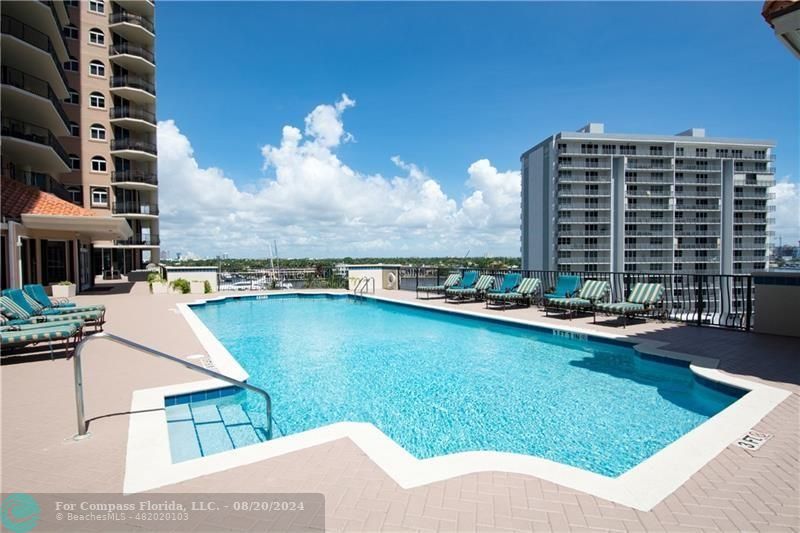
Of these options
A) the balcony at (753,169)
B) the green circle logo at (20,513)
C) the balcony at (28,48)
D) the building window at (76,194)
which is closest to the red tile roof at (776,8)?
the green circle logo at (20,513)

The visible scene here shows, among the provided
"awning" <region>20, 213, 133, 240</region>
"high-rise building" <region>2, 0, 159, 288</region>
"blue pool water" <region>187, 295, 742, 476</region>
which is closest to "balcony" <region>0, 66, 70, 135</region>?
"high-rise building" <region>2, 0, 159, 288</region>

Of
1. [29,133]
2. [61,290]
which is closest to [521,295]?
[61,290]

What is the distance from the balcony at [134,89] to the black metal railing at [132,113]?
747 mm

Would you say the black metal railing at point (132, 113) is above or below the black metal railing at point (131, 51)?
below

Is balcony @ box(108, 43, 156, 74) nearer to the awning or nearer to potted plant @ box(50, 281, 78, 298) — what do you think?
the awning

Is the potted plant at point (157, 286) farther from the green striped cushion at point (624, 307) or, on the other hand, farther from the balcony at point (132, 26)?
the balcony at point (132, 26)

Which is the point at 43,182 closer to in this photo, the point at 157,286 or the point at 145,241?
the point at 157,286

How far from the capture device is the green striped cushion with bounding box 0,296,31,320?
7.25 metres

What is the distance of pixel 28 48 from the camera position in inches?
642

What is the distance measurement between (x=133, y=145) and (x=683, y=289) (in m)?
35.5

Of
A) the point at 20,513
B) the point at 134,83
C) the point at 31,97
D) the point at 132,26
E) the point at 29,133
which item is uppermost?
the point at 132,26

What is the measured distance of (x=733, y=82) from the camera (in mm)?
24375

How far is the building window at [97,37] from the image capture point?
94.6ft

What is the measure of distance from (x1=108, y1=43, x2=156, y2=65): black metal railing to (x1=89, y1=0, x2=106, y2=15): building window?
7.51ft
